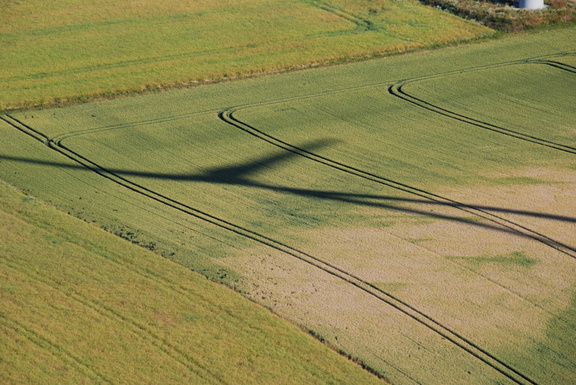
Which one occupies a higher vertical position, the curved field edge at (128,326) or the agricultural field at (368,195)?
the agricultural field at (368,195)

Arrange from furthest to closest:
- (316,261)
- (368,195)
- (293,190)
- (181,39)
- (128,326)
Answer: (181,39), (293,190), (368,195), (316,261), (128,326)

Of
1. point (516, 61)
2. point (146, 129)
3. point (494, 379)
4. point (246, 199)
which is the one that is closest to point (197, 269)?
point (246, 199)

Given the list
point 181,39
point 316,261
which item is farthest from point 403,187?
point 181,39

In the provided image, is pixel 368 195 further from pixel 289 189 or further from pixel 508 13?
pixel 508 13

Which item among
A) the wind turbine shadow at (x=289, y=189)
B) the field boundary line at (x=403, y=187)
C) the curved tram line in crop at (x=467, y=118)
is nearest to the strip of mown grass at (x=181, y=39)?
the curved tram line in crop at (x=467, y=118)

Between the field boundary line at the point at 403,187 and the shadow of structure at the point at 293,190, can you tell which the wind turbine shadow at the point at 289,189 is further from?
the field boundary line at the point at 403,187

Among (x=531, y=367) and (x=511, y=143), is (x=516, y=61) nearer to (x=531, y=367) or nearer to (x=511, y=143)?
(x=511, y=143)
